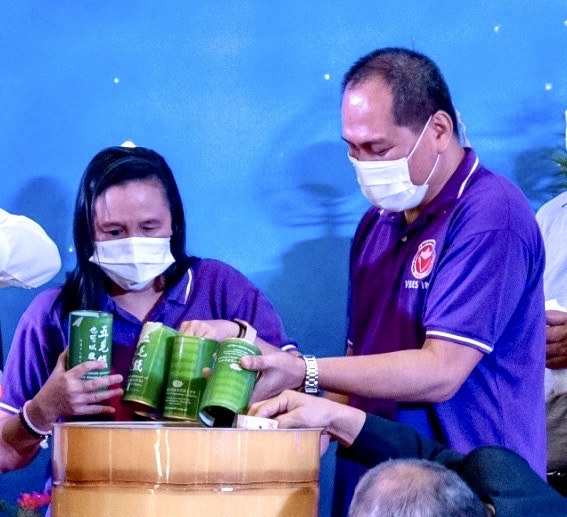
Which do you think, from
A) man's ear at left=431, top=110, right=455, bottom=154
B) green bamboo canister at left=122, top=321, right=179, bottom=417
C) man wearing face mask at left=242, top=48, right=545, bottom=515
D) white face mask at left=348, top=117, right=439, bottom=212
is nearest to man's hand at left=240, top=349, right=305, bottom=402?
man wearing face mask at left=242, top=48, right=545, bottom=515

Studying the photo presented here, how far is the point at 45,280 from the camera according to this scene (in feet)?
7.34

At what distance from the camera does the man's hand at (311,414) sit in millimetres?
1415

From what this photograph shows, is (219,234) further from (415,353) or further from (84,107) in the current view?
(415,353)

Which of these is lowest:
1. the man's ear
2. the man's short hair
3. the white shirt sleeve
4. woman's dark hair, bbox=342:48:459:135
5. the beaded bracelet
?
the beaded bracelet

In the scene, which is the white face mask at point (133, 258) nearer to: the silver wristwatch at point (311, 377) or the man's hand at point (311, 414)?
the silver wristwatch at point (311, 377)

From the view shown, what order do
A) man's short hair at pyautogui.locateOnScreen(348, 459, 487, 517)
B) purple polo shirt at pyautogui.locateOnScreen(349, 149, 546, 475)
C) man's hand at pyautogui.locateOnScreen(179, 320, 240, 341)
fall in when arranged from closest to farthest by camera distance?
man's short hair at pyautogui.locateOnScreen(348, 459, 487, 517) → man's hand at pyautogui.locateOnScreen(179, 320, 240, 341) → purple polo shirt at pyautogui.locateOnScreen(349, 149, 546, 475)

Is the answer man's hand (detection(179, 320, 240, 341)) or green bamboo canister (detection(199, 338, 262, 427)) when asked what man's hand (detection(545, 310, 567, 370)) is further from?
green bamboo canister (detection(199, 338, 262, 427))

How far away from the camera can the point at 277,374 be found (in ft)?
5.04

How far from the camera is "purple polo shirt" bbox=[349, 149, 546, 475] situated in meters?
1.71

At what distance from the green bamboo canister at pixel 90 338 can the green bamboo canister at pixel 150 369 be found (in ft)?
0.16

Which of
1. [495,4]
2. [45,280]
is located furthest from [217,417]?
[495,4]

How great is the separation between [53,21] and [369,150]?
2.93 feet

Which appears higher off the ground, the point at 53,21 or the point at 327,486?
the point at 53,21

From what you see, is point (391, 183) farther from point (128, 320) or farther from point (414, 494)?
point (414, 494)
